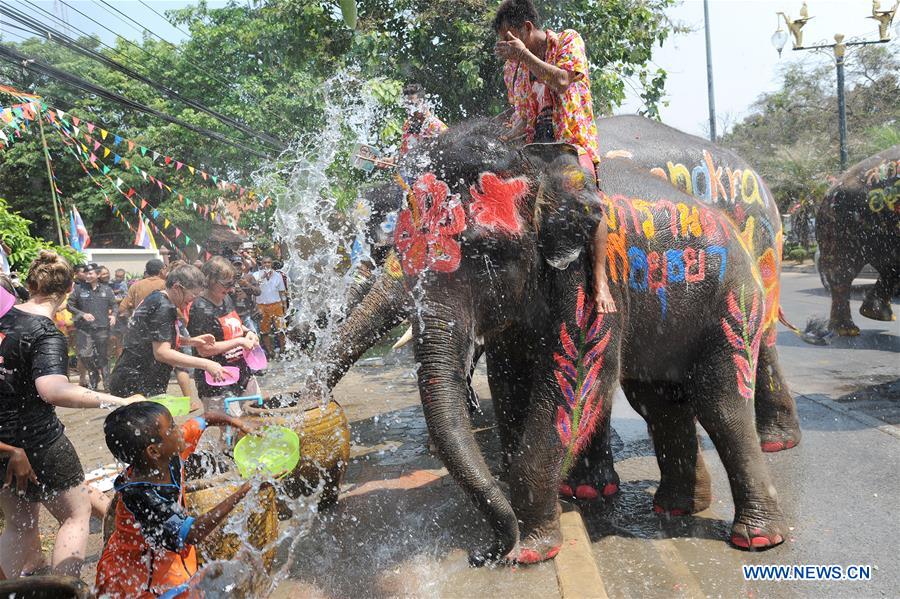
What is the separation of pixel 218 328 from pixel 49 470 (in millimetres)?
1855

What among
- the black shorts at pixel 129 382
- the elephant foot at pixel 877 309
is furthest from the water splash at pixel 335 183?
the elephant foot at pixel 877 309

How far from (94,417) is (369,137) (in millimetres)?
4816

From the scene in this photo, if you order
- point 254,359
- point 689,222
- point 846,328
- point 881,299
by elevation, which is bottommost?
point 846,328

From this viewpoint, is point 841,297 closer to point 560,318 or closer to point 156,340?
point 560,318

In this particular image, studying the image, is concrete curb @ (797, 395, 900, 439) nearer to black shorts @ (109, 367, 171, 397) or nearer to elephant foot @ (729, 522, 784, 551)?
elephant foot @ (729, 522, 784, 551)

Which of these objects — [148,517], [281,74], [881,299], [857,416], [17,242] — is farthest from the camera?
[281,74]

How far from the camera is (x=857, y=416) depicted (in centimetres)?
621

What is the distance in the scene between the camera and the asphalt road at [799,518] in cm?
366

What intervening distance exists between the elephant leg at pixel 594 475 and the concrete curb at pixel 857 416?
2.52 metres

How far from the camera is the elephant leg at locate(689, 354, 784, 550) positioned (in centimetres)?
404

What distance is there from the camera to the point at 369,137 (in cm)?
741

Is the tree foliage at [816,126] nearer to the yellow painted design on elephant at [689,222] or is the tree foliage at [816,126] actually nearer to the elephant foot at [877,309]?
the elephant foot at [877,309]

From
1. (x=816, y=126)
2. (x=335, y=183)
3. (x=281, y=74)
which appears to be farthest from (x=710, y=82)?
(x=335, y=183)

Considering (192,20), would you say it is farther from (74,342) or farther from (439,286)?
(439,286)
